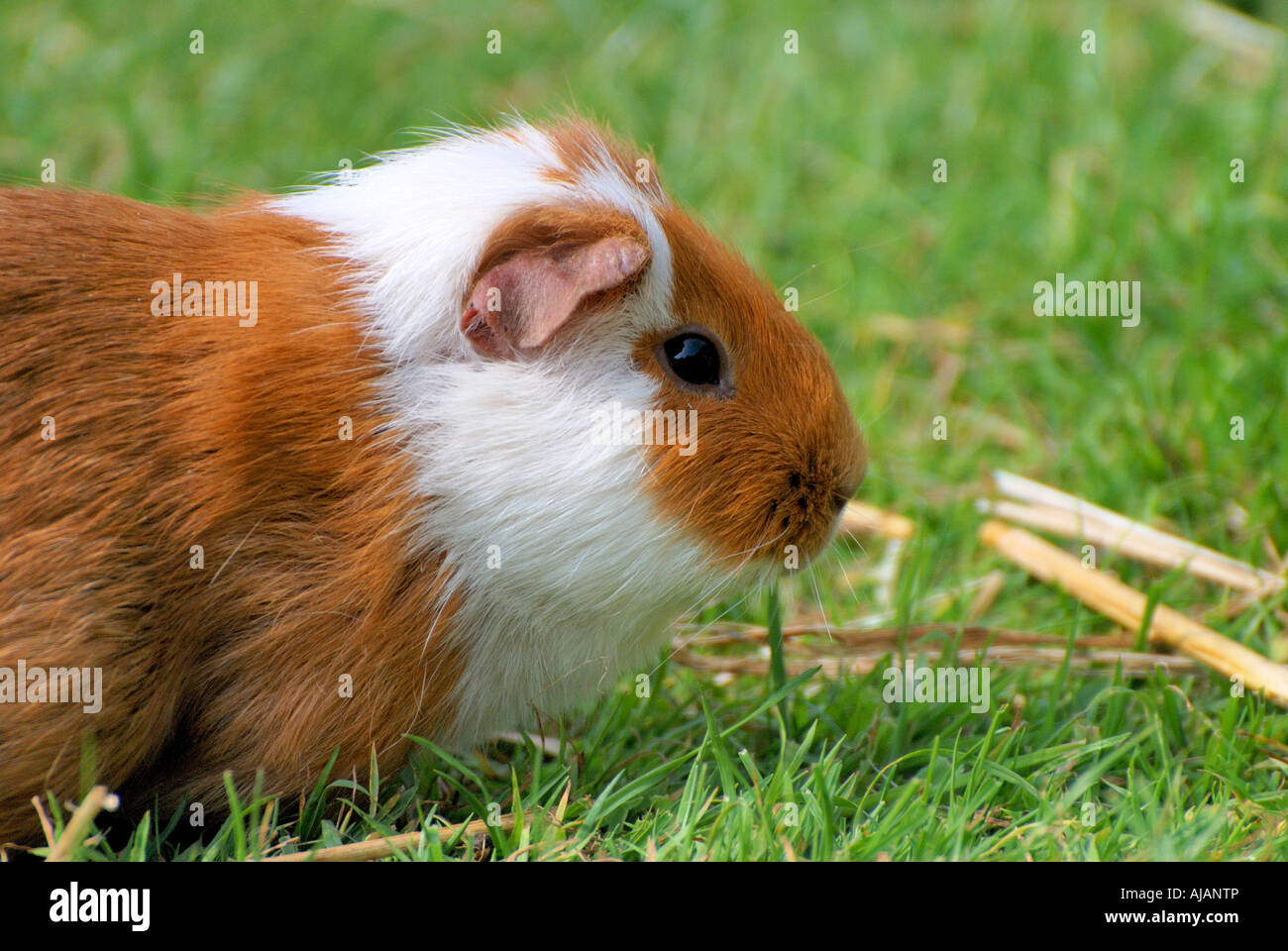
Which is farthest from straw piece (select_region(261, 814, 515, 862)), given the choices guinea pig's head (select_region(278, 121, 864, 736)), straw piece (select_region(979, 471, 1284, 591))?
straw piece (select_region(979, 471, 1284, 591))

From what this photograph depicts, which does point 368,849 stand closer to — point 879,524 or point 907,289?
point 879,524

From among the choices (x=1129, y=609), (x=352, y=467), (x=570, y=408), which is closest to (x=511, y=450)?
(x=570, y=408)

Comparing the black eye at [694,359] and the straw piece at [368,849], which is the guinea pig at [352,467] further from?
the straw piece at [368,849]

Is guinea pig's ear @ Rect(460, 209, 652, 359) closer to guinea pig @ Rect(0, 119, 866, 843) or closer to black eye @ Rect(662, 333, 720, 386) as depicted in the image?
guinea pig @ Rect(0, 119, 866, 843)

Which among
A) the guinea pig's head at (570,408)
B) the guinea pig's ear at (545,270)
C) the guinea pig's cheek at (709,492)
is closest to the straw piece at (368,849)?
the guinea pig's head at (570,408)
